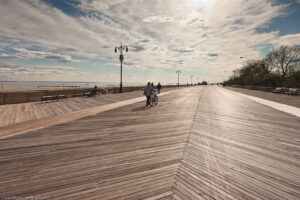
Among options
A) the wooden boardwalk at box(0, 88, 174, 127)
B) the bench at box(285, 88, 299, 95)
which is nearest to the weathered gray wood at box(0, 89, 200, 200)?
the wooden boardwalk at box(0, 88, 174, 127)

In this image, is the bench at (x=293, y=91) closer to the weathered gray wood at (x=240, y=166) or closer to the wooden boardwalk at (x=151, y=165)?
the wooden boardwalk at (x=151, y=165)

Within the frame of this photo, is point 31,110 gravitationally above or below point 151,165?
above

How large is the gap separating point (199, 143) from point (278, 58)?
5702 centimetres

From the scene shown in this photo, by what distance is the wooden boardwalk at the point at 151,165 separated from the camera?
2510 mm

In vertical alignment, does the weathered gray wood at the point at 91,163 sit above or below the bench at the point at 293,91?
below

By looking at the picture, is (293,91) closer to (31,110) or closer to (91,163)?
(91,163)

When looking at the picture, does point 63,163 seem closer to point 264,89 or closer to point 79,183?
point 79,183

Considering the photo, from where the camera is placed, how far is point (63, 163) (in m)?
3.40

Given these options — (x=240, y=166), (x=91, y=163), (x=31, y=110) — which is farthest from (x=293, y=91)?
(x=31, y=110)

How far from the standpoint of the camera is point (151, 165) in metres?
3.30

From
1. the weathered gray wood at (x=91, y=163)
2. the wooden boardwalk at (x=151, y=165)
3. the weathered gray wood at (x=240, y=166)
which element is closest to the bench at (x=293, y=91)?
the wooden boardwalk at (x=151, y=165)

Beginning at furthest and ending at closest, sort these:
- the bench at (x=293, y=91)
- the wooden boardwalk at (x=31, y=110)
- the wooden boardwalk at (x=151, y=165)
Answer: the bench at (x=293, y=91) < the wooden boardwalk at (x=31, y=110) < the wooden boardwalk at (x=151, y=165)

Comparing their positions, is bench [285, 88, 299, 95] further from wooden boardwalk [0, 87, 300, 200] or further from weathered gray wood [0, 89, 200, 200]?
weathered gray wood [0, 89, 200, 200]

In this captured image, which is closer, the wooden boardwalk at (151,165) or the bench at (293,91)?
the wooden boardwalk at (151,165)
